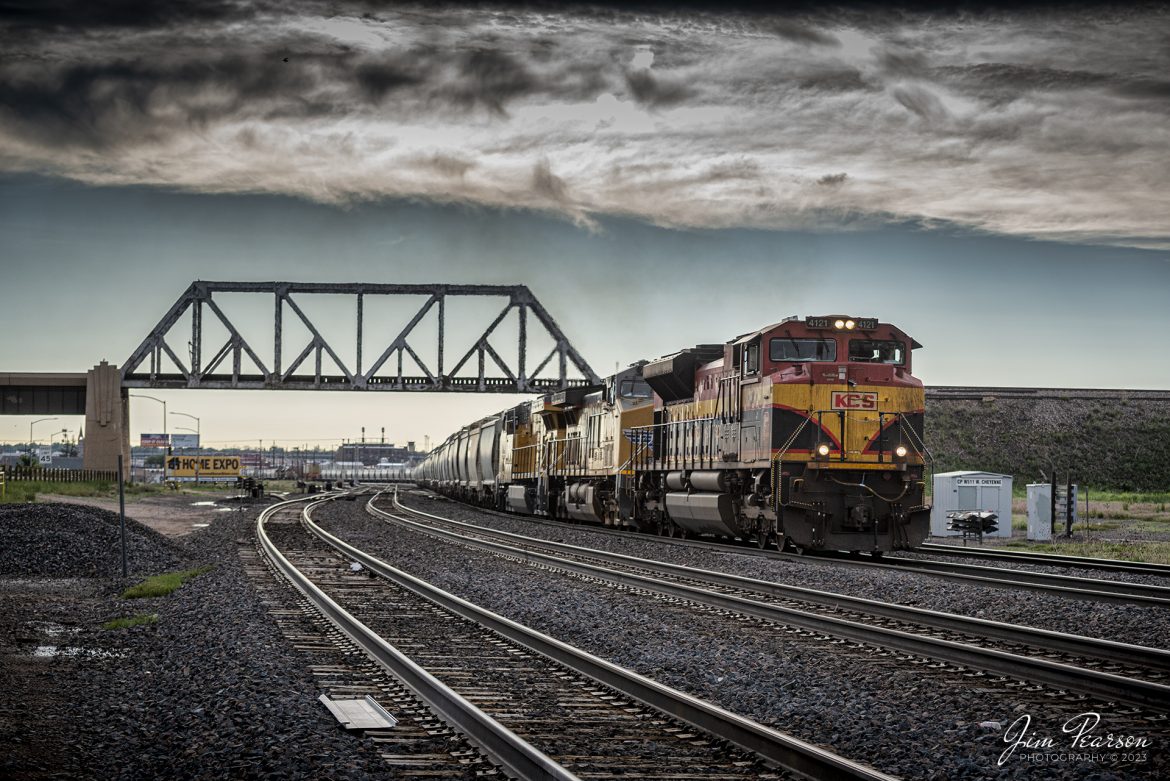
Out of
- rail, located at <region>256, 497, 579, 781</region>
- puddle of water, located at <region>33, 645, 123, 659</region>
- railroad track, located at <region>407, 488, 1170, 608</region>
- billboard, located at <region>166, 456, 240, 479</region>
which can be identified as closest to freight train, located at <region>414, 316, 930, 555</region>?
railroad track, located at <region>407, 488, 1170, 608</region>

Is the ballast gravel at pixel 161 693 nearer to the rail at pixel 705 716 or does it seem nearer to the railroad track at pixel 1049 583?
the rail at pixel 705 716

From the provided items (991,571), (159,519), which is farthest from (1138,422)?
(991,571)

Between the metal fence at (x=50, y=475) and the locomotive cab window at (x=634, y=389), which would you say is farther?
the metal fence at (x=50, y=475)

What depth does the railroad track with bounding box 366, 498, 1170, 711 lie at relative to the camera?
8.81m

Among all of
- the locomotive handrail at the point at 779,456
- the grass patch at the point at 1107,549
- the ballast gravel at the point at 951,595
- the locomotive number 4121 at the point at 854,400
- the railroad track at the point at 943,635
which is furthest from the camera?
the grass patch at the point at 1107,549

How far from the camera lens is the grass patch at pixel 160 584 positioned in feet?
54.4

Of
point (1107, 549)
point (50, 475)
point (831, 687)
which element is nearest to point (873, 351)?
point (1107, 549)

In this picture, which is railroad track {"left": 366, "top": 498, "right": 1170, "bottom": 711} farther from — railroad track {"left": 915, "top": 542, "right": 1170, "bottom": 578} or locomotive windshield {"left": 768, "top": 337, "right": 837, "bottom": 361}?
railroad track {"left": 915, "top": 542, "right": 1170, "bottom": 578}

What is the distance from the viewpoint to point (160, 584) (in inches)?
692

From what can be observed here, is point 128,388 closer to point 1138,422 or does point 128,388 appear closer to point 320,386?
point 320,386

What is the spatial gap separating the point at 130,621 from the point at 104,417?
7428 centimetres

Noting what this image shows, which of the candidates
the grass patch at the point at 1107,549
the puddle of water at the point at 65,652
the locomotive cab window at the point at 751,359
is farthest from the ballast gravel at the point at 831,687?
the grass patch at the point at 1107,549

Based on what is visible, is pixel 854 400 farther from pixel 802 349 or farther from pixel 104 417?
pixel 104 417

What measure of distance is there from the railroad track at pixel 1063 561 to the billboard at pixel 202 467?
82.6 metres
